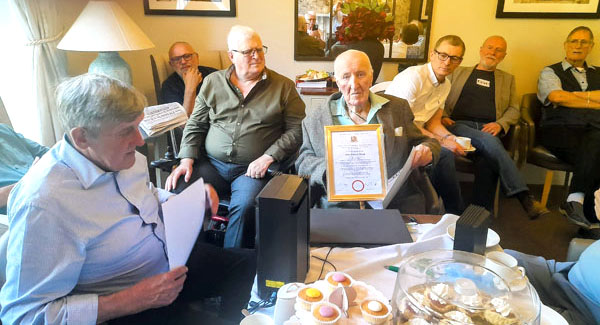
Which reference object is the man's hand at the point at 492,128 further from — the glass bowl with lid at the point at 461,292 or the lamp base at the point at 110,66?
the lamp base at the point at 110,66

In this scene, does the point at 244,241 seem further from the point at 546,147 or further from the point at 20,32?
the point at 546,147

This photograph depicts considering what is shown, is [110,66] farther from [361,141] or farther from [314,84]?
[361,141]

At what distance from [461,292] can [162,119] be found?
1799 mm

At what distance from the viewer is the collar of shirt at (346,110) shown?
1989mm

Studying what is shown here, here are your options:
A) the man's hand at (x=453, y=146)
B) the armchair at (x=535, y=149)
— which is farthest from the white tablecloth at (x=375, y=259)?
the armchair at (x=535, y=149)

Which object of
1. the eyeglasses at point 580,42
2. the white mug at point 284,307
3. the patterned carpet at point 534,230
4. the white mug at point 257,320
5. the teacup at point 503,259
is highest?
the eyeglasses at point 580,42

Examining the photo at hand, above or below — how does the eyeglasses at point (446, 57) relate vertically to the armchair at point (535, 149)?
above

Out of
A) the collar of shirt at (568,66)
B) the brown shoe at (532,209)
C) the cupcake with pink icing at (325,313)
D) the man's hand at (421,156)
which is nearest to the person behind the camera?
the cupcake with pink icing at (325,313)

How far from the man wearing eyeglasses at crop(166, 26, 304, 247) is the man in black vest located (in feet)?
6.93

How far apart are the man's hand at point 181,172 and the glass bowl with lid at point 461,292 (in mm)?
1485

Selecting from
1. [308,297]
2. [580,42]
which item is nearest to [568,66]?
[580,42]

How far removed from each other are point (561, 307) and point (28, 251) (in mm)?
1482

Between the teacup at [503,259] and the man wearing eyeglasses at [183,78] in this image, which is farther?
the man wearing eyeglasses at [183,78]

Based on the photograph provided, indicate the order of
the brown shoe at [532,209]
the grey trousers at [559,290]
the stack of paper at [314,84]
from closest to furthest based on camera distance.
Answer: the grey trousers at [559,290] → the brown shoe at [532,209] → the stack of paper at [314,84]
